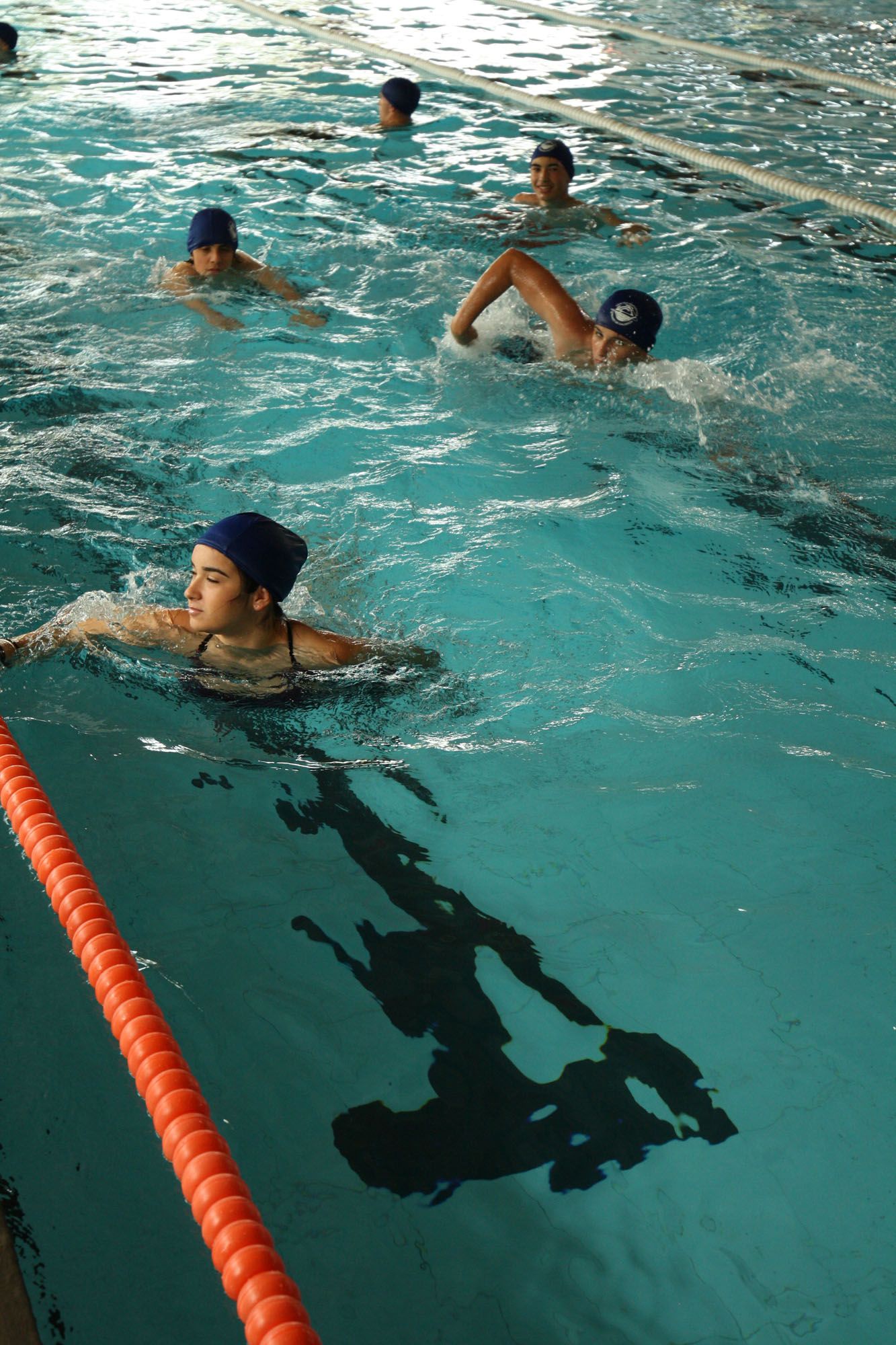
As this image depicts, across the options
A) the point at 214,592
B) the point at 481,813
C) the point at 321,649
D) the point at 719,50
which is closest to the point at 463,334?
the point at 321,649

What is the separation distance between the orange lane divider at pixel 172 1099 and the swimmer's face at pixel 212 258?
203 inches

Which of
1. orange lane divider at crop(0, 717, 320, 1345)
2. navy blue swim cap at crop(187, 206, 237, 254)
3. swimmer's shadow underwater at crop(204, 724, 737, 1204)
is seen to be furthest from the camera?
navy blue swim cap at crop(187, 206, 237, 254)

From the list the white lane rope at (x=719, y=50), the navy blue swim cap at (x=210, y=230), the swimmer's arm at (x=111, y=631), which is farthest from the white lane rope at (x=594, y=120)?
the swimmer's arm at (x=111, y=631)

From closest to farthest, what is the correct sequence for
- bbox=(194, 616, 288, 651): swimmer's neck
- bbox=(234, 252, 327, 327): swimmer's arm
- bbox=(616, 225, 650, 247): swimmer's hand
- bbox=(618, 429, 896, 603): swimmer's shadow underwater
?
1. bbox=(194, 616, 288, 651): swimmer's neck
2. bbox=(618, 429, 896, 603): swimmer's shadow underwater
3. bbox=(234, 252, 327, 327): swimmer's arm
4. bbox=(616, 225, 650, 247): swimmer's hand

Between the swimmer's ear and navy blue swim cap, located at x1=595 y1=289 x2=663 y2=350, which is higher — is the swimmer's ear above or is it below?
below

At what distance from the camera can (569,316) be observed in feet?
19.9

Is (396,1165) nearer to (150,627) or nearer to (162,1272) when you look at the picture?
(162,1272)

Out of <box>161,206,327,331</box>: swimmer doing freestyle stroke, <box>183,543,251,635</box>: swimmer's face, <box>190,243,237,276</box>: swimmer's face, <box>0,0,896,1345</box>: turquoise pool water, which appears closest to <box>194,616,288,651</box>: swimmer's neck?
<box>183,543,251,635</box>: swimmer's face

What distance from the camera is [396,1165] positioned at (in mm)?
2385

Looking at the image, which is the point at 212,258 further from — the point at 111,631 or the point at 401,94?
the point at 401,94

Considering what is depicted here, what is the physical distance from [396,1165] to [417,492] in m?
3.33

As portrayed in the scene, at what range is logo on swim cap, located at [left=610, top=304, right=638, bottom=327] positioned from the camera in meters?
5.79

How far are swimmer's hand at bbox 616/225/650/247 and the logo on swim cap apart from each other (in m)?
2.52

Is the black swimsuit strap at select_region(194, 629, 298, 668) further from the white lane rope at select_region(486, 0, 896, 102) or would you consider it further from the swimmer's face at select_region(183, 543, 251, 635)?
the white lane rope at select_region(486, 0, 896, 102)
